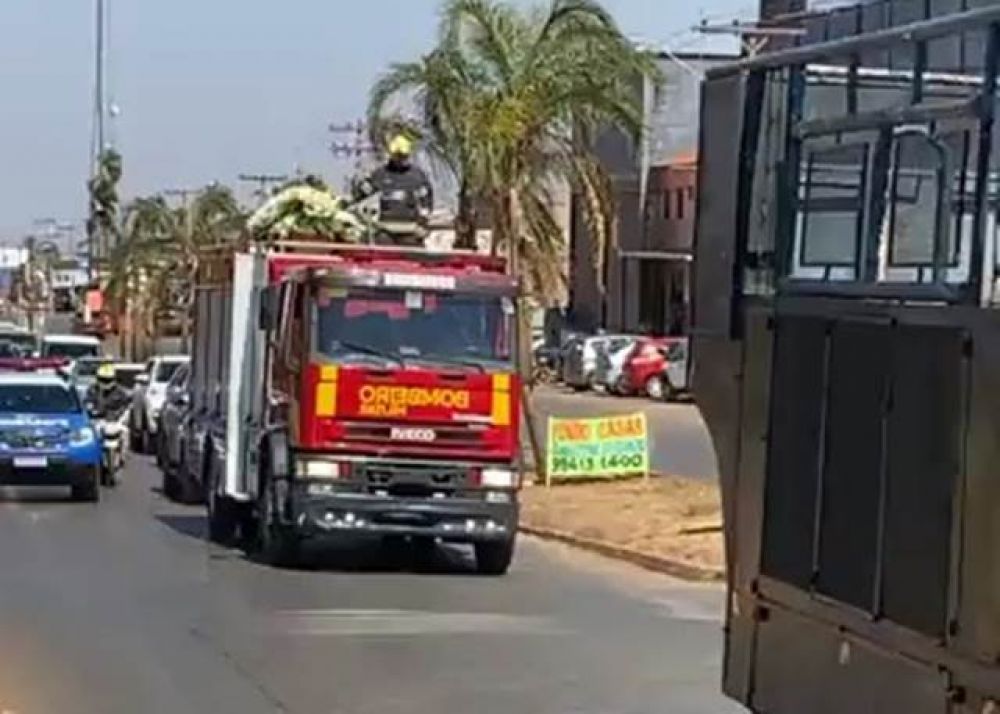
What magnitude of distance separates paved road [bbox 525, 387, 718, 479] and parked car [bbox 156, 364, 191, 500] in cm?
605

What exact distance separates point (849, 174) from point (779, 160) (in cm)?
70

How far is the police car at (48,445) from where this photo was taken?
3419 centimetres

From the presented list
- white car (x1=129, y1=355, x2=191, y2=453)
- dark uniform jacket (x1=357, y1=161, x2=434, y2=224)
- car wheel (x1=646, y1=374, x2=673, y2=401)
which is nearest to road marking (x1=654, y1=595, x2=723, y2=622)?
dark uniform jacket (x1=357, y1=161, x2=434, y2=224)

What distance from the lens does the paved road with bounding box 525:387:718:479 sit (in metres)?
39.9

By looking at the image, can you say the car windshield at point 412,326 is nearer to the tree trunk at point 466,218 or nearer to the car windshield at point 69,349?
the tree trunk at point 466,218

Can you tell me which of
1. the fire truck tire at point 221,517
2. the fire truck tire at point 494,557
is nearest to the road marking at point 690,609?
the fire truck tire at point 494,557

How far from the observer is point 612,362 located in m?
70.8

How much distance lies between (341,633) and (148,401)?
31.0 m

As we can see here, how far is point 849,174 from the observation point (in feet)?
28.2

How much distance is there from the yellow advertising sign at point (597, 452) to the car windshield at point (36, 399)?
6887mm

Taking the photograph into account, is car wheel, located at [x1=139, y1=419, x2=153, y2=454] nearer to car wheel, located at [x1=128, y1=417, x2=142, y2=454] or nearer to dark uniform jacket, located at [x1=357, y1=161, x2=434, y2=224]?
car wheel, located at [x1=128, y1=417, x2=142, y2=454]

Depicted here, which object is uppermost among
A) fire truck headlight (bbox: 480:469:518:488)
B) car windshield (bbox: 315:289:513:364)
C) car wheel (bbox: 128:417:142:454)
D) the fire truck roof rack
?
the fire truck roof rack

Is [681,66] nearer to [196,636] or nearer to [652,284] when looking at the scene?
[652,284]

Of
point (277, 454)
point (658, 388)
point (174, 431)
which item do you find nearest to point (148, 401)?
point (174, 431)
